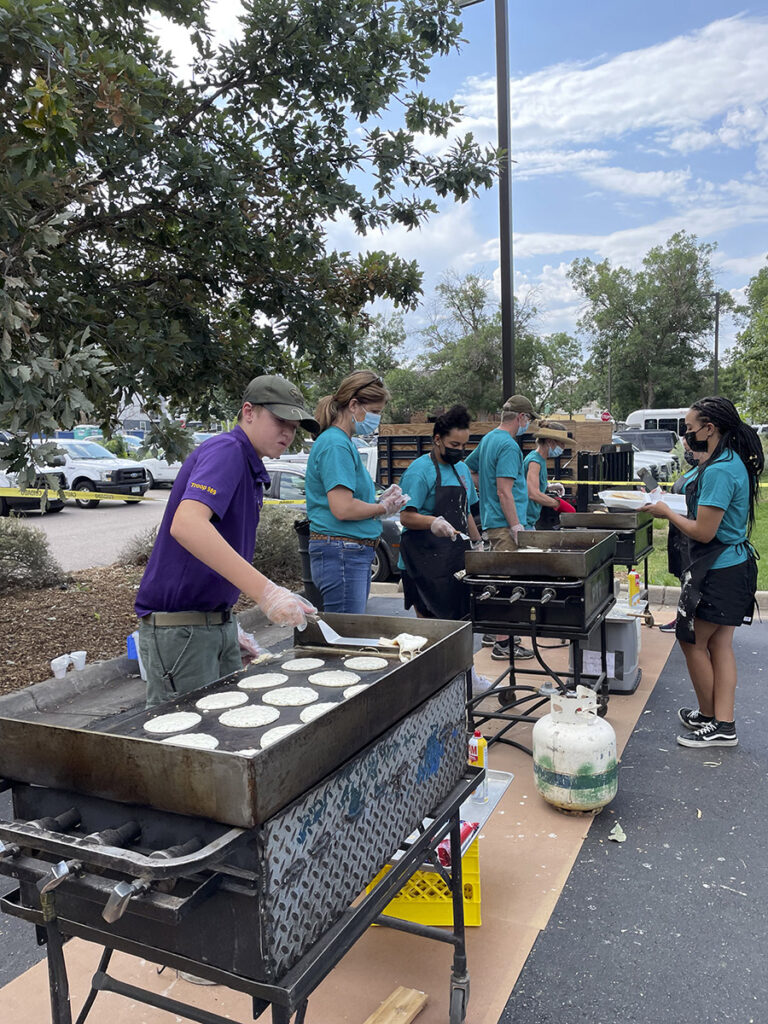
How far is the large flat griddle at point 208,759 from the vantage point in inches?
58.5

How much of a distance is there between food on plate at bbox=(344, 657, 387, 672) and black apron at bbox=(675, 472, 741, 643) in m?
2.60

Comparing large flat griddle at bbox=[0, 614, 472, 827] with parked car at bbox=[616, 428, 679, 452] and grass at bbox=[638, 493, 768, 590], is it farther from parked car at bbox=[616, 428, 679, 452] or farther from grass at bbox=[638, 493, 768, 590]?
parked car at bbox=[616, 428, 679, 452]

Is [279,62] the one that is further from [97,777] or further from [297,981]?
[297,981]

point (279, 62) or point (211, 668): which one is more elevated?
point (279, 62)

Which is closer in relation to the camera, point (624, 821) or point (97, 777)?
point (97, 777)

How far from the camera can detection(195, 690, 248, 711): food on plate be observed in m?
2.13

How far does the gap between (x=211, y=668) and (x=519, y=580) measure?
2.18 m

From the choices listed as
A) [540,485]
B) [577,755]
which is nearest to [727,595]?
[577,755]

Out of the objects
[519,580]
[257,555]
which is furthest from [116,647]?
[519,580]

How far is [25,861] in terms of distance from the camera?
1615mm

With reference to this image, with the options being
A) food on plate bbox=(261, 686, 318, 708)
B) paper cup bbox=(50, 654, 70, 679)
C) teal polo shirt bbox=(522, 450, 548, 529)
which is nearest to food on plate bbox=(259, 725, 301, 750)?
food on plate bbox=(261, 686, 318, 708)

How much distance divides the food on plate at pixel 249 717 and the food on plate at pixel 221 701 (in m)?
0.04

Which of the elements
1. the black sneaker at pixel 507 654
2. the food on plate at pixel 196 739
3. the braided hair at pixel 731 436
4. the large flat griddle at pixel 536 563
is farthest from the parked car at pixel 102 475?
the food on plate at pixel 196 739

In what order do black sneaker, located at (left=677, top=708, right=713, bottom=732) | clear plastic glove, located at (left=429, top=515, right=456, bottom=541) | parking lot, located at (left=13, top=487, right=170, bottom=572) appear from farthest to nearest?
parking lot, located at (left=13, top=487, right=170, bottom=572) < clear plastic glove, located at (left=429, top=515, right=456, bottom=541) < black sneaker, located at (left=677, top=708, right=713, bottom=732)
